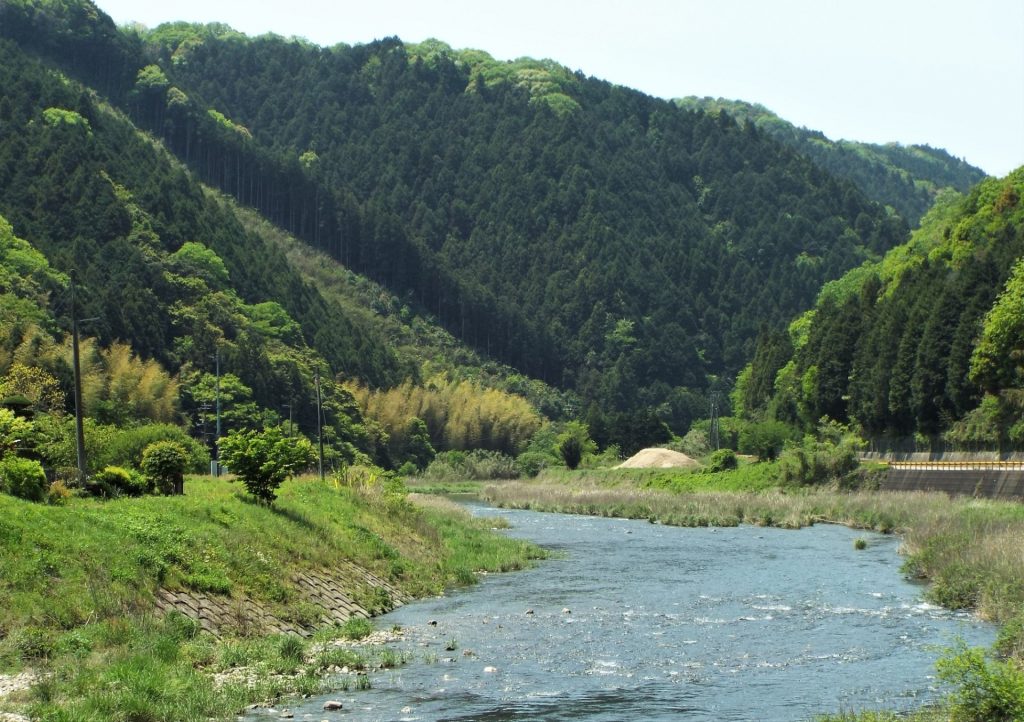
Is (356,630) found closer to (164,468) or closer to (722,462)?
(164,468)

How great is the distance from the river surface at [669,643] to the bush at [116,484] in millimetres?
9300

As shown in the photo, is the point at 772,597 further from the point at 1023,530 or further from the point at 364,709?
the point at 364,709

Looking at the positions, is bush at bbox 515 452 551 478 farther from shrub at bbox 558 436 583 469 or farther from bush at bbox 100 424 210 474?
bush at bbox 100 424 210 474

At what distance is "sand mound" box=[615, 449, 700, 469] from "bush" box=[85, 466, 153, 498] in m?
88.2

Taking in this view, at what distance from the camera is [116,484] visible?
136 feet

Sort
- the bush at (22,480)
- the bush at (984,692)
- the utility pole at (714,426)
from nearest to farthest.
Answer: the bush at (984,692), the bush at (22,480), the utility pole at (714,426)

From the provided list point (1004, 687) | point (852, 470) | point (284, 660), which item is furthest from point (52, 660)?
point (852, 470)

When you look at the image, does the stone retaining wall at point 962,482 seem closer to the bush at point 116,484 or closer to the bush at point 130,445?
the bush at point 130,445

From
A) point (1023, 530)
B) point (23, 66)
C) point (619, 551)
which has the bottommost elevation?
point (619, 551)

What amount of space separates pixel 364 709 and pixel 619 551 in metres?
35.6

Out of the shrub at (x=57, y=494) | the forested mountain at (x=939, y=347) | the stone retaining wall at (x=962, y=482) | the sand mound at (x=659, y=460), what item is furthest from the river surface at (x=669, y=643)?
the sand mound at (x=659, y=460)

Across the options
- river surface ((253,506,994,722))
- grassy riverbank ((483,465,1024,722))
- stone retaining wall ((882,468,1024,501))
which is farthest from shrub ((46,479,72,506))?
stone retaining wall ((882,468,1024,501))

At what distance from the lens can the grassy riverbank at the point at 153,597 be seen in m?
24.9

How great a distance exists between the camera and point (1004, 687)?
71.0ft
